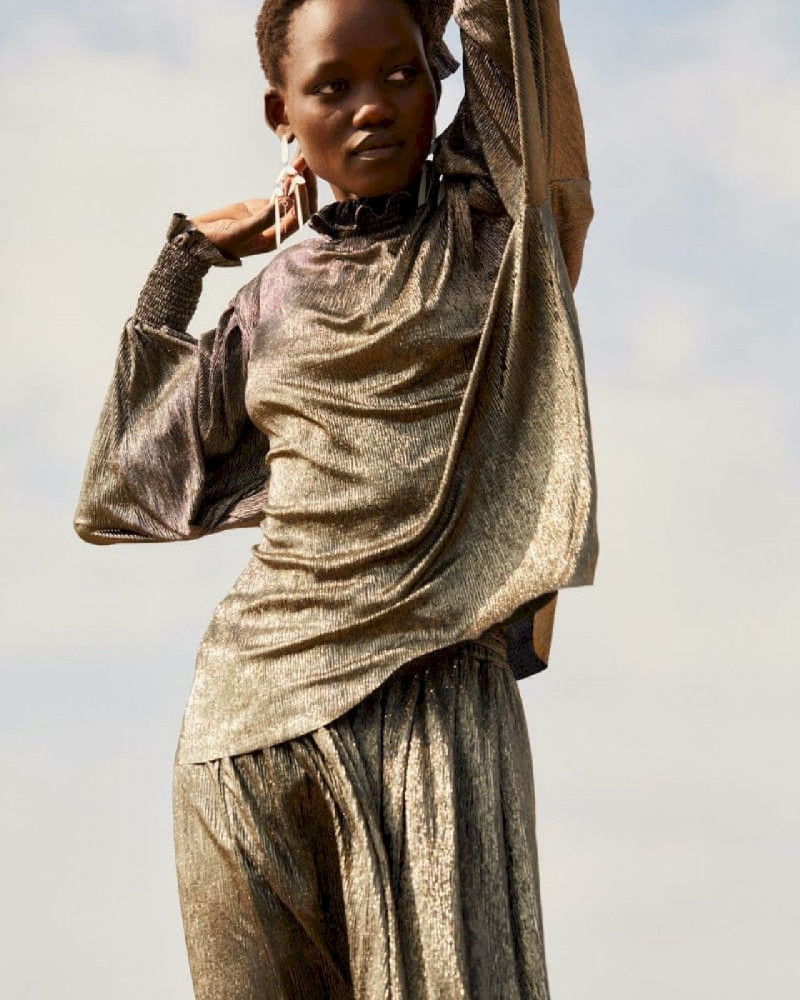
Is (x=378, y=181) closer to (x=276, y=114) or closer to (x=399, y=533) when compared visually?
(x=276, y=114)

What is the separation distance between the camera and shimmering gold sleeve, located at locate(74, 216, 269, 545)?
571 cm

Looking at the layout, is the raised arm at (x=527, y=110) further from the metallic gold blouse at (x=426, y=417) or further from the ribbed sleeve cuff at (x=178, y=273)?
the ribbed sleeve cuff at (x=178, y=273)

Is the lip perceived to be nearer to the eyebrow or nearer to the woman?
the woman

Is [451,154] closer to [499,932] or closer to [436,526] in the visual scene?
[436,526]

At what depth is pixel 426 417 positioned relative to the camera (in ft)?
17.4

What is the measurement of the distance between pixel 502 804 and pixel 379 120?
58.9 inches

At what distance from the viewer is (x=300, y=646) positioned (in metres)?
5.18

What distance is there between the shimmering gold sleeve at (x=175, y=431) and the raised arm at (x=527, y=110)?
69 centimetres

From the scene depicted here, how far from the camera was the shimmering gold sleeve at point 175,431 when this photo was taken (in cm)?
571

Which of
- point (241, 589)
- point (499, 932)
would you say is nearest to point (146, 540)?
point (241, 589)

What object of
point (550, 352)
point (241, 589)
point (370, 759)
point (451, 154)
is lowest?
point (370, 759)

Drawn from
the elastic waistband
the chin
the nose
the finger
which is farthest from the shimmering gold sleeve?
the elastic waistband

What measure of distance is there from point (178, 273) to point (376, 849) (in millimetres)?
1533

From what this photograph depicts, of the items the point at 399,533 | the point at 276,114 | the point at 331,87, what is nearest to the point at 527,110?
the point at 331,87
